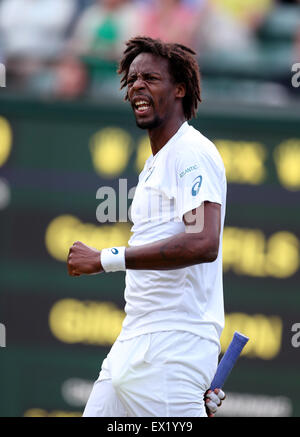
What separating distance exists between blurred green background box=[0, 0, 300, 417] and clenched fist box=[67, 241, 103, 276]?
3.07 metres

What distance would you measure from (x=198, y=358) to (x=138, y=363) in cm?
23

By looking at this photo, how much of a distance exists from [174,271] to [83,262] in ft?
1.22

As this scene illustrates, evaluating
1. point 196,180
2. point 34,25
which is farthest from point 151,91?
point 34,25

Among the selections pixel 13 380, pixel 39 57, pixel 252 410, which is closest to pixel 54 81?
pixel 39 57

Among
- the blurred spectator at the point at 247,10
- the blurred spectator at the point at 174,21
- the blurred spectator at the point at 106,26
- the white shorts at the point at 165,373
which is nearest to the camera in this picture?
the white shorts at the point at 165,373

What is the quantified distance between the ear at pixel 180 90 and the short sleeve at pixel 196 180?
308mm

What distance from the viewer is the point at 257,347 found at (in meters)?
6.82

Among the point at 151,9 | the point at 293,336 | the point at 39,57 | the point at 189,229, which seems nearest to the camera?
the point at 189,229

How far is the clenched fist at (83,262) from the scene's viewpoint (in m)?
3.68

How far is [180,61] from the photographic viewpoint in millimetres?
3938

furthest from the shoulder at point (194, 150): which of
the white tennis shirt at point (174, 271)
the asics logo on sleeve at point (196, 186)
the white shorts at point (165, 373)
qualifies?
the white shorts at point (165, 373)

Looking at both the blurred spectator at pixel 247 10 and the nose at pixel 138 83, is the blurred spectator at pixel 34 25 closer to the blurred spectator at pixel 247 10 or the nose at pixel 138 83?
the blurred spectator at pixel 247 10

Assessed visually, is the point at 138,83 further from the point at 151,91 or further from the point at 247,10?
the point at 247,10

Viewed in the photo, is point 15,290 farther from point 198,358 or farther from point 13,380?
point 198,358
